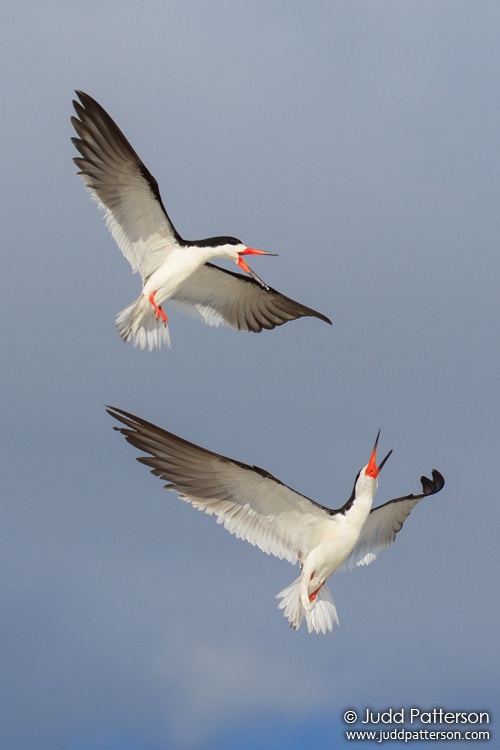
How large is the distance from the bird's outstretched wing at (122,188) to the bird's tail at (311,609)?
472 cm

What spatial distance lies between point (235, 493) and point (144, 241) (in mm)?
4258

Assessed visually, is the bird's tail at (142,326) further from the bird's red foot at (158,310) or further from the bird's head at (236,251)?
the bird's head at (236,251)

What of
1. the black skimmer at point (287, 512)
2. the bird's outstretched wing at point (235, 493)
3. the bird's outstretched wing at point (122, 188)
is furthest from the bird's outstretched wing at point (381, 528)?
the bird's outstretched wing at point (122, 188)

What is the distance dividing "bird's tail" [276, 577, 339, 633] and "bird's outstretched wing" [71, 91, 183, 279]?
4.72 m

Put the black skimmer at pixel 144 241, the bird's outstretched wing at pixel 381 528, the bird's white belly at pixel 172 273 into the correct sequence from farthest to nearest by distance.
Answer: the bird's white belly at pixel 172 273 → the black skimmer at pixel 144 241 → the bird's outstretched wing at pixel 381 528

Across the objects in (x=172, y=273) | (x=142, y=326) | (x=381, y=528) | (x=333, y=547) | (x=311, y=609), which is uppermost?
(x=172, y=273)

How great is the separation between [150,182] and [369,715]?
707 cm

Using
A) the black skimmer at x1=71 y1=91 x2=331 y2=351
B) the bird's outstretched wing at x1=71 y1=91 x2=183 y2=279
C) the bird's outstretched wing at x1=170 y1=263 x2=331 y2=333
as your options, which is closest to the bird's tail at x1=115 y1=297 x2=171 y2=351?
the black skimmer at x1=71 y1=91 x2=331 y2=351

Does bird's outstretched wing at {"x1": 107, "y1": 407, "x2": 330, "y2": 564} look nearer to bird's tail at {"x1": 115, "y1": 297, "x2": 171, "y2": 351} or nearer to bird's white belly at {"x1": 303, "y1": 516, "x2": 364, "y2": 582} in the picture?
bird's white belly at {"x1": 303, "y1": 516, "x2": 364, "y2": 582}

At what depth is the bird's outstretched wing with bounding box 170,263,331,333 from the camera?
20359mm

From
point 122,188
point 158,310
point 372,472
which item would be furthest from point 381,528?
point 122,188

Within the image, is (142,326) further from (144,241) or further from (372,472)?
(372,472)

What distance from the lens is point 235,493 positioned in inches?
627

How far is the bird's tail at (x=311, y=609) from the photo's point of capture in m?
16.7
